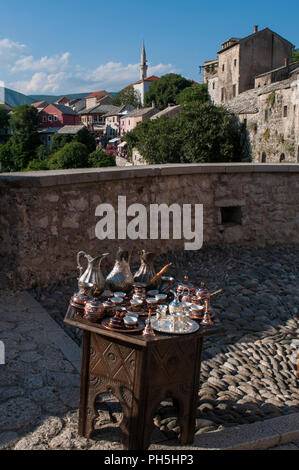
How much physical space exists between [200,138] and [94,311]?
29204 millimetres

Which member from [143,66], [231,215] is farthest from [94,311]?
[143,66]

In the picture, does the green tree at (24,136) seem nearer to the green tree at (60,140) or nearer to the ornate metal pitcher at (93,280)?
the green tree at (60,140)

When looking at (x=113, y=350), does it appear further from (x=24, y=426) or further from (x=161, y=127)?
(x=161, y=127)

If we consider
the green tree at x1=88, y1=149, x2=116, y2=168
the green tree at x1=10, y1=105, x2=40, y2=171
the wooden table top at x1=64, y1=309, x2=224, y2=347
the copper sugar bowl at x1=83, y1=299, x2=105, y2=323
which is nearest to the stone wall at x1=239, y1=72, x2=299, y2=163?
the green tree at x1=88, y1=149, x2=116, y2=168

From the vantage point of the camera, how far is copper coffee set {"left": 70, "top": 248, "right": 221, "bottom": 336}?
2.82 meters

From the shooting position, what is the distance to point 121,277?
3.45m

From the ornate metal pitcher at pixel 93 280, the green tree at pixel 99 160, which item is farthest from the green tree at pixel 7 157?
the ornate metal pitcher at pixel 93 280

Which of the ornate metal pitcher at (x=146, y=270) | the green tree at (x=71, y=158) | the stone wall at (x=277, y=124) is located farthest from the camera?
the green tree at (x=71, y=158)

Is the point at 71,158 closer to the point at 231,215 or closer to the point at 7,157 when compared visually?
the point at 7,157

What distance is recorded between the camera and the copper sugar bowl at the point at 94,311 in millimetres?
2907

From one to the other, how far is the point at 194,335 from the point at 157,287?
83 centimetres

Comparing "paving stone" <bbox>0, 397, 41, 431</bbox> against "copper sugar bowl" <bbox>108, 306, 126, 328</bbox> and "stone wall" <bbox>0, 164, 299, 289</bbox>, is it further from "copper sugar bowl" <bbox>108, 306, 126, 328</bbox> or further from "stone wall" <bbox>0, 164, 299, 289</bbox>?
"stone wall" <bbox>0, 164, 299, 289</bbox>

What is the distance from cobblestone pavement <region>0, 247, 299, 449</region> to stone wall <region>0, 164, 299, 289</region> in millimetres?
453

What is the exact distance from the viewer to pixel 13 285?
556 cm
